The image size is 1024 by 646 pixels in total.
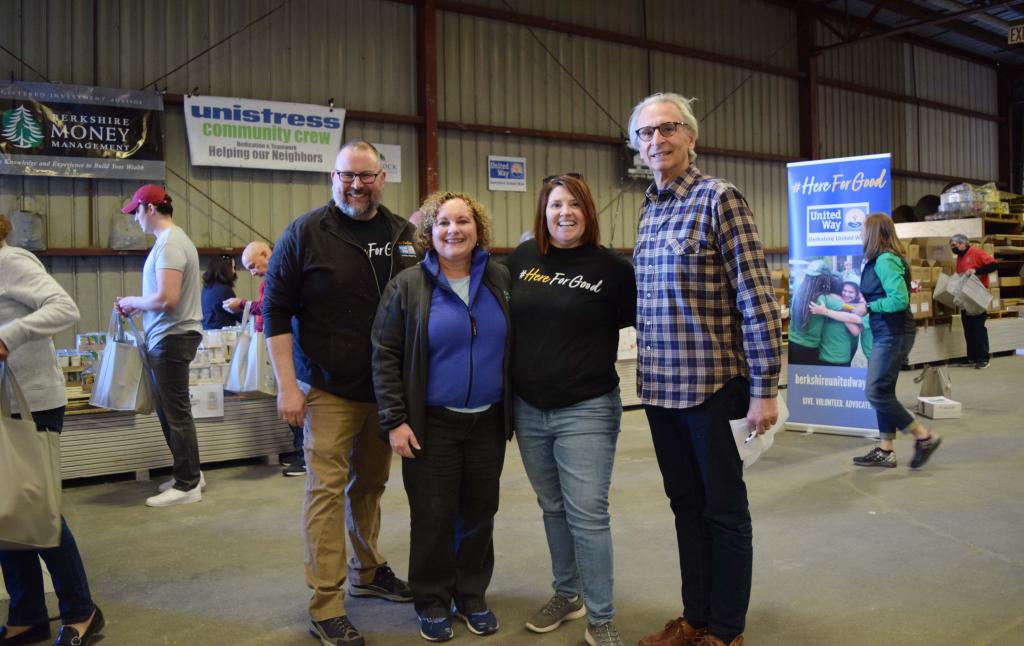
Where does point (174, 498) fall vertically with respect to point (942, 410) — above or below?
below

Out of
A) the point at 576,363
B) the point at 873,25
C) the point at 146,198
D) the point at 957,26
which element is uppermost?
the point at 957,26

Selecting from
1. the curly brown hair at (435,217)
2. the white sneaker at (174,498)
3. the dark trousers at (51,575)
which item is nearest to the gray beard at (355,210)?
the curly brown hair at (435,217)

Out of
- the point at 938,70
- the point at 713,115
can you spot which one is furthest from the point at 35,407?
the point at 938,70

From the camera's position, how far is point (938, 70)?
15789 mm

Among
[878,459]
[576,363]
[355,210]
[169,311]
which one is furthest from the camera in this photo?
[878,459]

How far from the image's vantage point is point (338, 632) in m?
2.56

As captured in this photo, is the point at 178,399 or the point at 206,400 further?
the point at 206,400

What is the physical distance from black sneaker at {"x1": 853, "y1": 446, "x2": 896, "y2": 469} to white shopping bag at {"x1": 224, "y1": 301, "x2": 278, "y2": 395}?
371cm

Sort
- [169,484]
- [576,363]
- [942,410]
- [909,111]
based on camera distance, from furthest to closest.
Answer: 1. [909,111]
2. [942,410]
3. [169,484]
4. [576,363]

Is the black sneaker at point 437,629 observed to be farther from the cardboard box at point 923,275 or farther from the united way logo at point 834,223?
the cardboard box at point 923,275

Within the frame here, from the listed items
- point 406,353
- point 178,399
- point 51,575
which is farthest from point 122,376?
point 406,353

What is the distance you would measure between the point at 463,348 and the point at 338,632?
990mm

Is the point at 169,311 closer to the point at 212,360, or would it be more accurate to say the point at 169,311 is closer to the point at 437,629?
the point at 212,360

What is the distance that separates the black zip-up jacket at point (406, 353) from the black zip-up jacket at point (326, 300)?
0.14m
